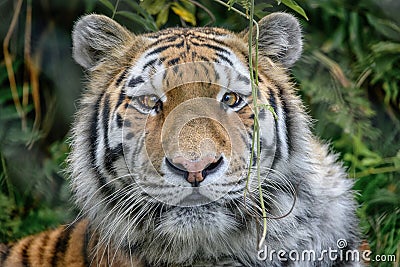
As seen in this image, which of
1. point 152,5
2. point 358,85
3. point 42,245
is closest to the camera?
point 42,245

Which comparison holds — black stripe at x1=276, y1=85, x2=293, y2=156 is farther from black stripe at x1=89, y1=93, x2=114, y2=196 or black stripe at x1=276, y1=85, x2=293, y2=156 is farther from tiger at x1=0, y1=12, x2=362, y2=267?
black stripe at x1=89, y1=93, x2=114, y2=196

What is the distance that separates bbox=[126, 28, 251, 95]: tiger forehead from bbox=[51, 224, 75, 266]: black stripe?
89 centimetres

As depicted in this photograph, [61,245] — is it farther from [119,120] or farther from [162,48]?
[162,48]

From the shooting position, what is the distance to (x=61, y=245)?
3572 mm

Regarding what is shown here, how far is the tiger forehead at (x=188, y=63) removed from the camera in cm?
296

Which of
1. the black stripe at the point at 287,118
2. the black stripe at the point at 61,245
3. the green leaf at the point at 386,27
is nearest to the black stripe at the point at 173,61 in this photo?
the black stripe at the point at 287,118

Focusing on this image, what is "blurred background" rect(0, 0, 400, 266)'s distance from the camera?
475 centimetres

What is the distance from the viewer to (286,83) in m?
3.26

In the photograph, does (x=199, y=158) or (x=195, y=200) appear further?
(x=195, y=200)

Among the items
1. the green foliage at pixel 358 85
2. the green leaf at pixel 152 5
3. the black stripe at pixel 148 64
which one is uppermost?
the green leaf at pixel 152 5

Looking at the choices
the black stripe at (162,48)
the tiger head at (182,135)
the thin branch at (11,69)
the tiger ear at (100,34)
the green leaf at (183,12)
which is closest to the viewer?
the tiger head at (182,135)

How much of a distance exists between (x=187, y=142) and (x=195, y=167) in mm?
116

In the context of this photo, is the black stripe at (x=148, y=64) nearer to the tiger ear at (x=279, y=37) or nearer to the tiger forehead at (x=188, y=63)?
the tiger forehead at (x=188, y=63)


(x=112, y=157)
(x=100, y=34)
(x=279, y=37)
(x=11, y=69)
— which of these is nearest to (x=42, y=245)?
(x=112, y=157)
